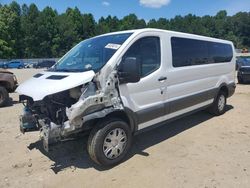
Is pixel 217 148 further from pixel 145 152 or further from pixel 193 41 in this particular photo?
pixel 193 41

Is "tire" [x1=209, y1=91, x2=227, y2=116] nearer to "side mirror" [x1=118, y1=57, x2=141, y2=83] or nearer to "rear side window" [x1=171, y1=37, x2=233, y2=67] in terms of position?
"rear side window" [x1=171, y1=37, x2=233, y2=67]

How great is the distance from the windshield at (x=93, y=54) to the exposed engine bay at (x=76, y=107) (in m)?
0.34

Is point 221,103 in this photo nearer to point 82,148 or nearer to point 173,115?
point 173,115

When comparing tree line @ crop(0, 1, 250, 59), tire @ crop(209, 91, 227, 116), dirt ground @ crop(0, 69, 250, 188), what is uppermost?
tree line @ crop(0, 1, 250, 59)

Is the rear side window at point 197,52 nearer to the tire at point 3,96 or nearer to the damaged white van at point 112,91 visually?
the damaged white van at point 112,91

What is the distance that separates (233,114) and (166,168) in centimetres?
433

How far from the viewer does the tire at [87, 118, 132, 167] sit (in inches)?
Answer: 180

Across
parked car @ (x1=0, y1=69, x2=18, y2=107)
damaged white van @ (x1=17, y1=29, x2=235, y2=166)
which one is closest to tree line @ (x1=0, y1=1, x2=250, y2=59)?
parked car @ (x1=0, y1=69, x2=18, y2=107)

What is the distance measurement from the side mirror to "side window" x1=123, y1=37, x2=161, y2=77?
0.29m

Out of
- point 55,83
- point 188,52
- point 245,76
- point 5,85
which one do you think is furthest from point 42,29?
point 55,83

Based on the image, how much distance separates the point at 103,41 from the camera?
5398 millimetres

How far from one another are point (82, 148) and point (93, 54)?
187cm

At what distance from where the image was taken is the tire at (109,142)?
4578mm

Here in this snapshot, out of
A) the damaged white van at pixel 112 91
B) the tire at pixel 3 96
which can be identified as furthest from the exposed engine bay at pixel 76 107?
the tire at pixel 3 96
